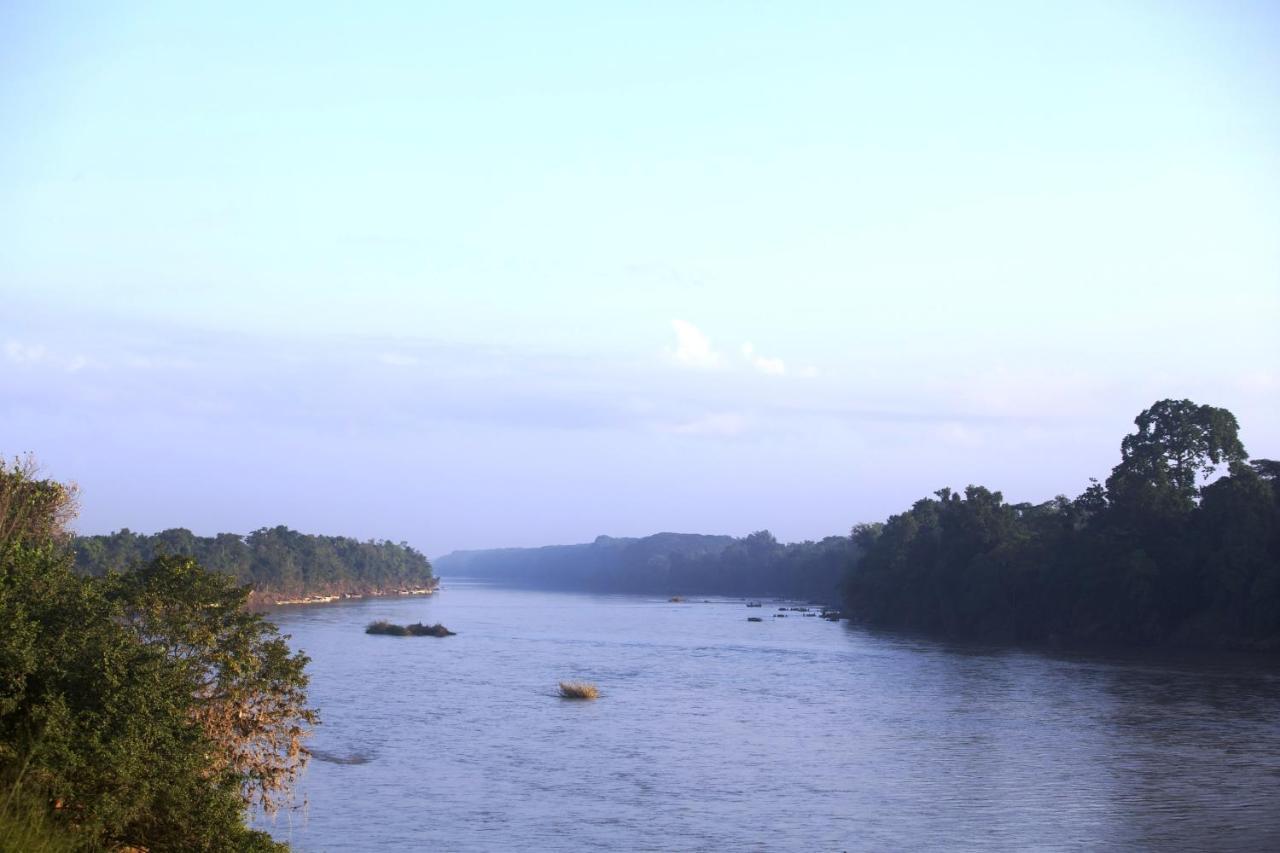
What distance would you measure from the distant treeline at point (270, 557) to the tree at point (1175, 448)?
3264 inches

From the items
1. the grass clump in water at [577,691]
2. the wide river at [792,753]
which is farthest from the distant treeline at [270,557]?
the grass clump in water at [577,691]

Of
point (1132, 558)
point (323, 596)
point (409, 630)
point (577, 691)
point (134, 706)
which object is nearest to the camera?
point (134, 706)

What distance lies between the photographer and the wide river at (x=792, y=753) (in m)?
27.9

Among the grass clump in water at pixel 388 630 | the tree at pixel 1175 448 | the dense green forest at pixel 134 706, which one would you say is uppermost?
the tree at pixel 1175 448

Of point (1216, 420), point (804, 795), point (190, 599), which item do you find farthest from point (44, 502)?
point (1216, 420)

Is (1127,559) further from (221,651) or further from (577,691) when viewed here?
(221,651)

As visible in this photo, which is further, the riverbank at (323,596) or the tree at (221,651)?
the riverbank at (323,596)

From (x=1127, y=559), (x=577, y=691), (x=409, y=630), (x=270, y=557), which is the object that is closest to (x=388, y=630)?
(x=409, y=630)

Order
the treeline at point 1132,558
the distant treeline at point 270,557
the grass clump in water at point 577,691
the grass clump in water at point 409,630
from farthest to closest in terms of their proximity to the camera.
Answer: the distant treeline at point 270,557
the grass clump in water at point 409,630
the treeline at point 1132,558
the grass clump in water at point 577,691

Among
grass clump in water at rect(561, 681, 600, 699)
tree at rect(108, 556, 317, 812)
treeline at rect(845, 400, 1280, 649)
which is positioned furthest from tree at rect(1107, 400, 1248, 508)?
tree at rect(108, 556, 317, 812)

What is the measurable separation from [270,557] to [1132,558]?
105750 millimetres

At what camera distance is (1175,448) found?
273 feet

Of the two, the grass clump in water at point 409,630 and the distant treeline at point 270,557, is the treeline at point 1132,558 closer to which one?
the grass clump in water at point 409,630

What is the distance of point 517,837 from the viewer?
2709 centimetres
